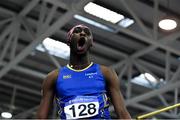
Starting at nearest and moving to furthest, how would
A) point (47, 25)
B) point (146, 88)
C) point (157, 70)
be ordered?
1. point (47, 25)
2. point (157, 70)
3. point (146, 88)

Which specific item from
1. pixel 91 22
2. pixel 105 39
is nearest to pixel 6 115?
pixel 105 39

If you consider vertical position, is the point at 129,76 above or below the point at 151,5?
below

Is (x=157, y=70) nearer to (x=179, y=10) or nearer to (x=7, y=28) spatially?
(x=179, y=10)

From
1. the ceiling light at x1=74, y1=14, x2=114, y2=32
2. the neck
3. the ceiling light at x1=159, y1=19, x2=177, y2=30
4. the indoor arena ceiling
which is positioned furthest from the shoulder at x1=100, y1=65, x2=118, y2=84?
the ceiling light at x1=74, y1=14, x2=114, y2=32

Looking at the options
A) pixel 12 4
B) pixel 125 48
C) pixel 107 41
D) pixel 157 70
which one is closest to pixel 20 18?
pixel 12 4

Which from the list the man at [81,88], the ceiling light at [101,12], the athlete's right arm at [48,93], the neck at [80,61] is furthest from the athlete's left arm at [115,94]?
the ceiling light at [101,12]

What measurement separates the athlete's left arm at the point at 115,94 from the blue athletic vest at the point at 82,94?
0.16ft

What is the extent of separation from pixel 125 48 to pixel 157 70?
2.23 metres

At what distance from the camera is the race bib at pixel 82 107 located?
284 cm

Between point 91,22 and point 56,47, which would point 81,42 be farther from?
point 56,47

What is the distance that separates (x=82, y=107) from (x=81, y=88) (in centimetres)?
16

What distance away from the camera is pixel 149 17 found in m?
11.3

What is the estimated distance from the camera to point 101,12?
35.4ft

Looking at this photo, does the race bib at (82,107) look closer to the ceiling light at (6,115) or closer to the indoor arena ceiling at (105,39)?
the indoor arena ceiling at (105,39)
